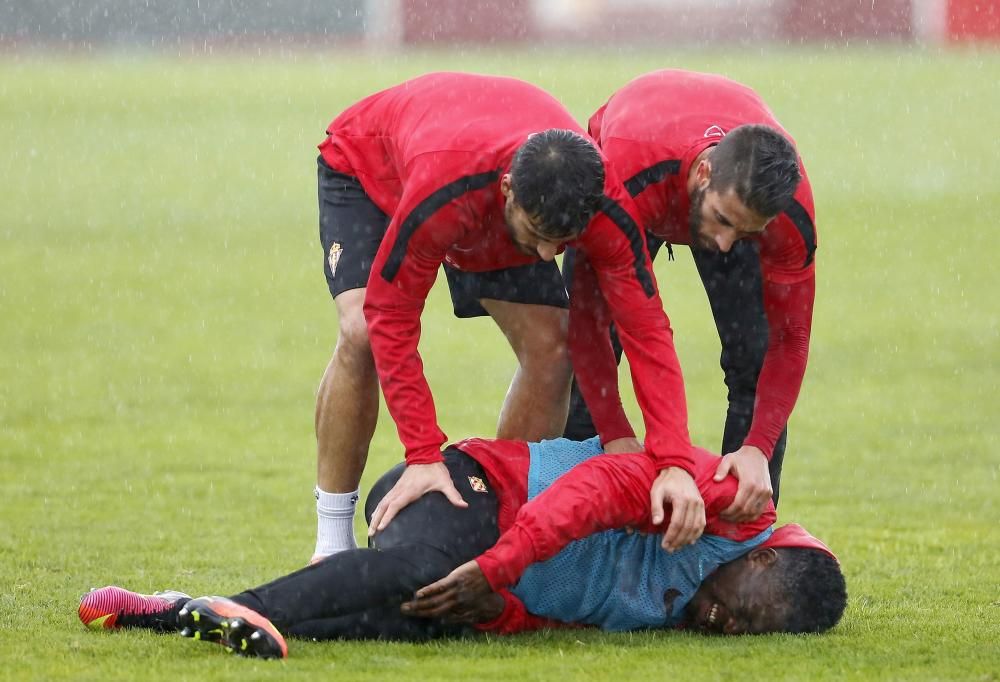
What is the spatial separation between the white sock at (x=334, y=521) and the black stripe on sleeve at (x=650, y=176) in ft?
5.36

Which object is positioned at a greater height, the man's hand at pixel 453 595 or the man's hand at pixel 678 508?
the man's hand at pixel 678 508

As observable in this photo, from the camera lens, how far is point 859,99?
101ft

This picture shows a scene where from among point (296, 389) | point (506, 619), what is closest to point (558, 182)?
point (506, 619)

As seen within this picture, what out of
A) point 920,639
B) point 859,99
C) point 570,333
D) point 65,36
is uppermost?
point 65,36

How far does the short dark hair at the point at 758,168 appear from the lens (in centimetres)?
554

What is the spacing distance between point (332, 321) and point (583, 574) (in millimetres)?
9198

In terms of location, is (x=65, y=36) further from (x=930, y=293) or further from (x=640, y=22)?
(x=930, y=293)

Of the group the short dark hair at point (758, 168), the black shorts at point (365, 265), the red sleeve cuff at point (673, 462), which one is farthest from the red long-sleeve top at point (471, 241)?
the black shorts at point (365, 265)

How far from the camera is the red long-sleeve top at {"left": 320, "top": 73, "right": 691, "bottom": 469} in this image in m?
5.51

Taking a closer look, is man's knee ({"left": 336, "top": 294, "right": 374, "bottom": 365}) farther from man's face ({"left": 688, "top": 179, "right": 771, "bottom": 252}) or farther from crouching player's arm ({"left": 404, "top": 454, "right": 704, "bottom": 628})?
man's face ({"left": 688, "top": 179, "right": 771, "bottom": 252})

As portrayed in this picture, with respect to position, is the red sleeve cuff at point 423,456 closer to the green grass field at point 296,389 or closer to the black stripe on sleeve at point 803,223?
the green grass field at point 296,389

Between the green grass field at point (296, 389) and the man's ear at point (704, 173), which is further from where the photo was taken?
the man's ear at point (704, 173)

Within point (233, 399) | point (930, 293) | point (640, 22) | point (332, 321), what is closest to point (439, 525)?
point (233, 399)

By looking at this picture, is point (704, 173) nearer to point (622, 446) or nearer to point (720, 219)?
point (720, 219)
